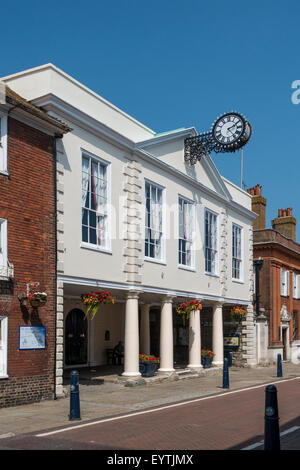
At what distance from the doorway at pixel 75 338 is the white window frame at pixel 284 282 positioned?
57.0 ft

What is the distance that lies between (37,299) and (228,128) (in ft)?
40.5

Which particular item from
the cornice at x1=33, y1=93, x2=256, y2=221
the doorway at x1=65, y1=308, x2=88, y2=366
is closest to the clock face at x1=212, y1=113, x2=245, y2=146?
the cornice at x1=33, y1=93, x2=256, y2=221

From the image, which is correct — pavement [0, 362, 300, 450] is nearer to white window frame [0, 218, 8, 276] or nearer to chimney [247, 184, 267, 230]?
white window frame [0, 218, 8, 276]

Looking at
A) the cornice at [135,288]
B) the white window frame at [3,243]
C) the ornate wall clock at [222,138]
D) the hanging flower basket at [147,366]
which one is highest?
the ornate wall clock at [222,138]

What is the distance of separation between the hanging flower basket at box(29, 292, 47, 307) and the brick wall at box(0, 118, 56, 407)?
20 centimetres

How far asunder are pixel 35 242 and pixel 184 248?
32.4 feet

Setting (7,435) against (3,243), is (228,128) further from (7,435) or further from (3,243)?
(7,435)

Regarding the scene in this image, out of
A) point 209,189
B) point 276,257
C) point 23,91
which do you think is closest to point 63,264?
point 23,91

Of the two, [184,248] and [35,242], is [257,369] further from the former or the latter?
[35,242]

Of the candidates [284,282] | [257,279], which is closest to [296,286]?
[284,282]

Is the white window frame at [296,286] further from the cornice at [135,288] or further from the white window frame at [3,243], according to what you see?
the white window frame at [3,243]

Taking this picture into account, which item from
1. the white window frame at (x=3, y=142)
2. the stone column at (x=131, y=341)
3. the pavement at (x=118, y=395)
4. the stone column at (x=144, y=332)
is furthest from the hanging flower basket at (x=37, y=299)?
the stone column at (x=144, y=332)

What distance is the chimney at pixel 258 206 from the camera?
3853 centimetres

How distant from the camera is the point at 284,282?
1531 inches
